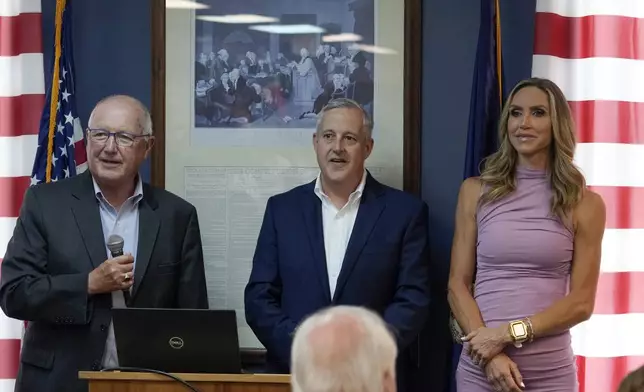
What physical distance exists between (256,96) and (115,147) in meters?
0.82

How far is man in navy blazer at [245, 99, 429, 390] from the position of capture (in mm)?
3295

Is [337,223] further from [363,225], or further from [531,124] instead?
[531,124]

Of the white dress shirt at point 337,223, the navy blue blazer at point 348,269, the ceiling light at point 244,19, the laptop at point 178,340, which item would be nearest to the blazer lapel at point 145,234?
the navy blue blazer at point 348,269

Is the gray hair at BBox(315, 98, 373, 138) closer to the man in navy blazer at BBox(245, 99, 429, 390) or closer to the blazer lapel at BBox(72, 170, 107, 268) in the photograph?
the man in navy blazer at BBox(245, 99, 429, 390)

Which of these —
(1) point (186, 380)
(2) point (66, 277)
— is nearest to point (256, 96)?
(2) point (66, 277)

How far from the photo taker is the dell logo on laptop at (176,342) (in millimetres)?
2650

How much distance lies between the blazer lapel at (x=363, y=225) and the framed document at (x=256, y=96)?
0.35 m

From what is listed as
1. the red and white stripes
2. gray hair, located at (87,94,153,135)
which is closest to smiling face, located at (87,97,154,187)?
gray hair, located at (87,94,153,135)

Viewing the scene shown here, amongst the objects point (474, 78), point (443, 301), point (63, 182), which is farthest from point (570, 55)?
point (63, 182)

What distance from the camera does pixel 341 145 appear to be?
3375 millimetres

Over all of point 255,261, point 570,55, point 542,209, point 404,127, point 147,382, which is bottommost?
point 147,382

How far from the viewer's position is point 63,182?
3.24 m

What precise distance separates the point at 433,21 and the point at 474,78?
36cm

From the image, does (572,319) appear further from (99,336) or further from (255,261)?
(99,336)
